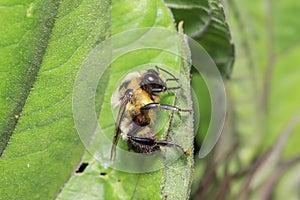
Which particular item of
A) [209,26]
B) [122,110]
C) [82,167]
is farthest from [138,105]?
[209,26]

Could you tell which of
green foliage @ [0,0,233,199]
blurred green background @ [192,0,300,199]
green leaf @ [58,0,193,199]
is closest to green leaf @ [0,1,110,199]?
green foliage @ [0,0,233,199]

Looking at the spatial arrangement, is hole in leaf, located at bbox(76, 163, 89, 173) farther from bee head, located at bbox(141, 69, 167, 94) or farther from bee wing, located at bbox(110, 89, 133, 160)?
bee head, located at bbox(141, 69, 167, 94)

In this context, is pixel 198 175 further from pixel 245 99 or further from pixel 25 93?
pixel 25 93

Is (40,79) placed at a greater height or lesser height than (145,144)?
greater

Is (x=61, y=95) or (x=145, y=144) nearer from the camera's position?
(x=61, y=95)

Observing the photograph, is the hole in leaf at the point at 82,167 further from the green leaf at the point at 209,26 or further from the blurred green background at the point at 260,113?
the blurred green background at the point at 260,113

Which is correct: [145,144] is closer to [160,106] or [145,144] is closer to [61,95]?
[160,106]

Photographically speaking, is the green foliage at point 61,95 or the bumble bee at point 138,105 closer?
the green foliage at point 61,95

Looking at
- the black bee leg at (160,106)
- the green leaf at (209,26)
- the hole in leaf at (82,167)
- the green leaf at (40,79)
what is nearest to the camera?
the green leaf at (40,79)

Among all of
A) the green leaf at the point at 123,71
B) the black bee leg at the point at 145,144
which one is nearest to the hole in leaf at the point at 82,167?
the green leaf at the point at 123,71
